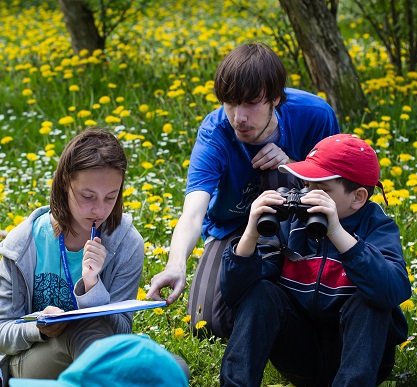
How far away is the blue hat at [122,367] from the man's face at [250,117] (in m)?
1.73

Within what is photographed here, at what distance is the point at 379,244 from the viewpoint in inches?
113

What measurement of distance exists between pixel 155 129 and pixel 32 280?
3020 millimetres

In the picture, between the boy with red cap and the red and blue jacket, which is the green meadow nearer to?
the boy with red cap

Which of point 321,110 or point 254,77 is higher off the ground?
point 254,77

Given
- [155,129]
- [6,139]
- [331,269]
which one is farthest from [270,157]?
[6,139]

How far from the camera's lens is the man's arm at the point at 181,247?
288cm

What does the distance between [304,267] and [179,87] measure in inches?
148

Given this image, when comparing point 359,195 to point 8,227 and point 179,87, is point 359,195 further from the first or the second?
point 179,87

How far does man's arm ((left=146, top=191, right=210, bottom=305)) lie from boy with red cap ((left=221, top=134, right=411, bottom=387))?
0.16 m

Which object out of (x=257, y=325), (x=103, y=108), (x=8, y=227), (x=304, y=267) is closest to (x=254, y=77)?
(x=304, y=267)

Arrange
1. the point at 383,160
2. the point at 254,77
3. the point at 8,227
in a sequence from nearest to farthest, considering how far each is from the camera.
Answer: the point at 254,77
the point at 8,227
the point at 383,160

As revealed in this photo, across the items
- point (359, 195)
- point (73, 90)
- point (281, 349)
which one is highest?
point (73, 90)

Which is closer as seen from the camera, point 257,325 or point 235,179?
point 257,325

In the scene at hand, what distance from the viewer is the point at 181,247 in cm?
312
